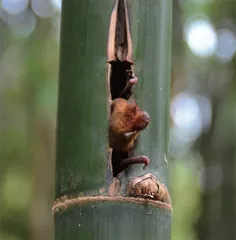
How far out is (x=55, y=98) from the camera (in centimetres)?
352

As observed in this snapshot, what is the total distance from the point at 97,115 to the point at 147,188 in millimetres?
85

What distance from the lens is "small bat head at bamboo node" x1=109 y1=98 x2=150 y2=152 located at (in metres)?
0.71

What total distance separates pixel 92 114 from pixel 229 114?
3.01 m

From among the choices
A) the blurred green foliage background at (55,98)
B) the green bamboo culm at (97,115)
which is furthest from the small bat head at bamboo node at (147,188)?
the blurred green foliage background at (55,98)

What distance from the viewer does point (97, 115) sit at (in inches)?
28.2

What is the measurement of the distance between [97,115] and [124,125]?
0.03 meters

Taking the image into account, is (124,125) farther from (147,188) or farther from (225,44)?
(225,44)

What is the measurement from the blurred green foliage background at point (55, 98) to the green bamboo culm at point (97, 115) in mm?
2624

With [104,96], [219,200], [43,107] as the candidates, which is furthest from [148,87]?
[43,107]

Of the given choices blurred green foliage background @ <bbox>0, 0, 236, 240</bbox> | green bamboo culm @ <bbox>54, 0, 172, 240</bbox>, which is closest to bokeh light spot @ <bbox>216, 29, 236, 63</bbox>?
blurred green foliage background @ <bbox>0, 0, 236, 240</bbox>

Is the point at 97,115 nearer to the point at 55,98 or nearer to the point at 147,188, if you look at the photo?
the point at 147,188

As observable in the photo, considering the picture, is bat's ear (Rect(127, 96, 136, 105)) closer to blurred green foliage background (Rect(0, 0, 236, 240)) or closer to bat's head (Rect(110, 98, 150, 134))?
bat's head (Rect(110, 98, 150, 134))

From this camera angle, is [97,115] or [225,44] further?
[225,44]

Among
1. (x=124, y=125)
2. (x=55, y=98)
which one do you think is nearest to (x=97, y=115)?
(x=124, y=125)
